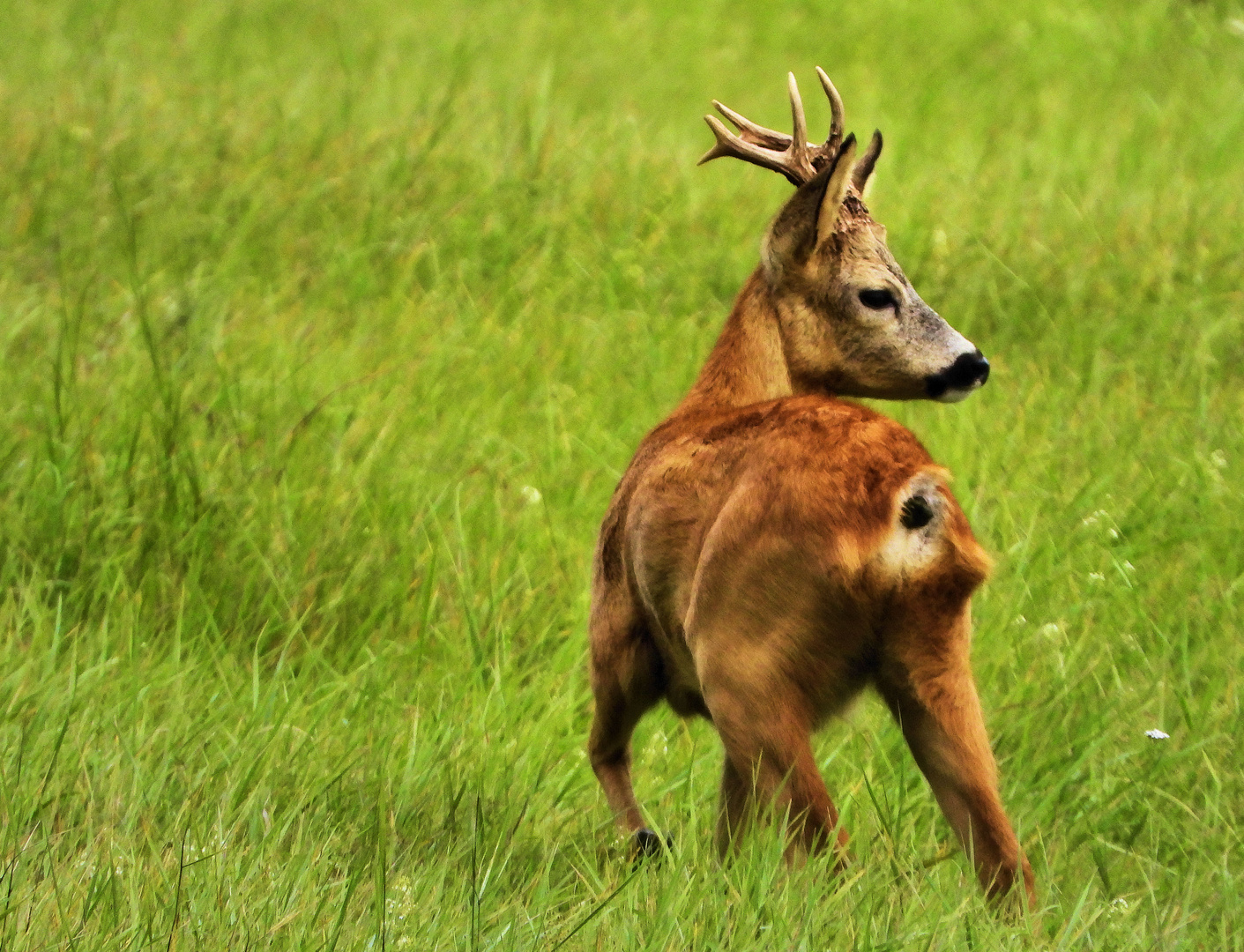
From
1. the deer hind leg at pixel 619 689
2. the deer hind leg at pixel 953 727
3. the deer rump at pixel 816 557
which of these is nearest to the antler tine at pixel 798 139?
the deer rump at pixel 816 557

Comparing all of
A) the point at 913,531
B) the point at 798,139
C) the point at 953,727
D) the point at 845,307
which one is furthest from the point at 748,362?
the point at 953,727

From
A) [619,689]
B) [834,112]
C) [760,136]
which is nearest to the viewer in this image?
[619,689]

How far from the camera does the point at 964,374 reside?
3855mm

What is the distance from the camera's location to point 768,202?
7691mm

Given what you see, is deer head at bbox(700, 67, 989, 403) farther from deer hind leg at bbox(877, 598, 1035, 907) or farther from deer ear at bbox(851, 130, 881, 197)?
deer hind leg at bbox(877, 598, 1035, 907)

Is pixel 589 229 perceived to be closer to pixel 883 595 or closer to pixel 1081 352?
pixel 1081 352

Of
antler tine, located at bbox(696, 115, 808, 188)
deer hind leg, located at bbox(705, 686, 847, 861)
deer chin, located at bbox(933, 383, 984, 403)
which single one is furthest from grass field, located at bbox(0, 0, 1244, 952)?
antler tine, located at bbox(696, 115, 808, 188)

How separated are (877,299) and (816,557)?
1.04 m

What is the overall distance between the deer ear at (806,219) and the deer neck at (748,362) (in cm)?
9

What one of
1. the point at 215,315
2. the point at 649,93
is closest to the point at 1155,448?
the point at 215,315

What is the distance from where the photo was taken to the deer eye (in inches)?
155

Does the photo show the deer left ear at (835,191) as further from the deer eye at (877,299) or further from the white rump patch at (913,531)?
the white rump patch at (913,531)

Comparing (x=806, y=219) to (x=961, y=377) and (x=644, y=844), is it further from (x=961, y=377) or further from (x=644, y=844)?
(x=644, y=844)

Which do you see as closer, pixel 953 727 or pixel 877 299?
pixel 953 727
